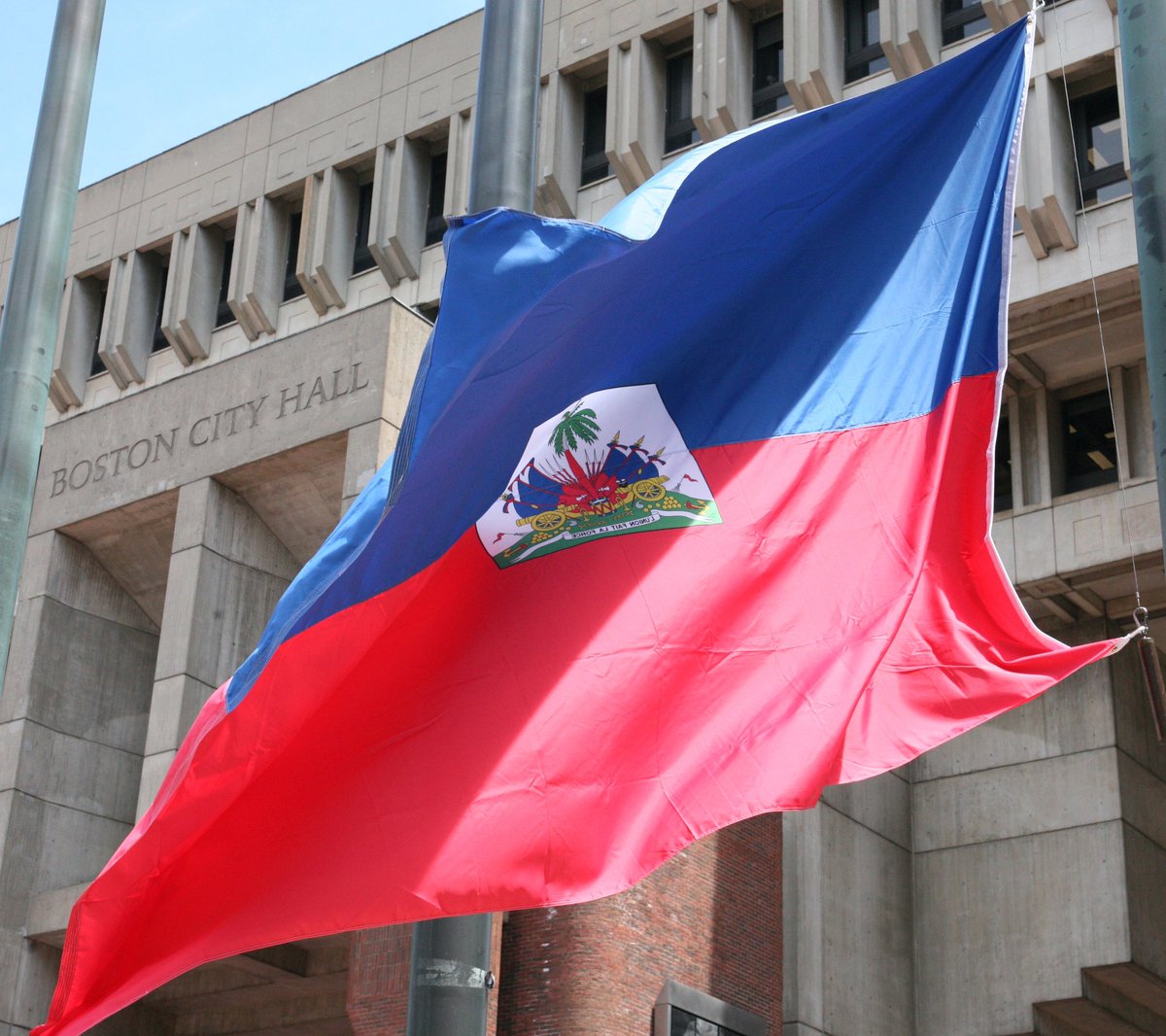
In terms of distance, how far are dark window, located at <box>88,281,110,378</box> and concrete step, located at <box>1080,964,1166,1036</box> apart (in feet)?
72.4

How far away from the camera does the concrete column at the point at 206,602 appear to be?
2602 cm

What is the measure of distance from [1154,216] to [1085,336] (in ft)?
72.4

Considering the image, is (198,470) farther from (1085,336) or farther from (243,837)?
(243,837)

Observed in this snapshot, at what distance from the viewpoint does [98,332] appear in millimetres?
38469

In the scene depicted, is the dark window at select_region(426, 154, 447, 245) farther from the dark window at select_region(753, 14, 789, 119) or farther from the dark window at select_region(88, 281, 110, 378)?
the dark window at select_region(88, 281, 110, 378)

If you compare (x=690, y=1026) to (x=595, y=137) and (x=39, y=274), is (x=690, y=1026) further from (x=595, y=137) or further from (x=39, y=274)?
(x=595, y=137)

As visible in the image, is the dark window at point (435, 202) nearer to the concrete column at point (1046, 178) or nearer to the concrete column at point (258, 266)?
the concrete column at point (258, 266)

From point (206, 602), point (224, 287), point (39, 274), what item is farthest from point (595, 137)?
point (39, 274)

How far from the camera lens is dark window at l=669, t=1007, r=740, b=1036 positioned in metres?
22.1

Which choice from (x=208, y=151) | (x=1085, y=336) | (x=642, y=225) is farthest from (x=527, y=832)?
(x=208, y=151)

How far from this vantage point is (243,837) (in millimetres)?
8367

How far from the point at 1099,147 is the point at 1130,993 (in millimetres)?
13152

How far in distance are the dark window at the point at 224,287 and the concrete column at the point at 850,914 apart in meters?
15.3

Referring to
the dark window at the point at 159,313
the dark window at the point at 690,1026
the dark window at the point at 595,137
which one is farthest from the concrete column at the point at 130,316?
the dark window at the point at 690,1026
